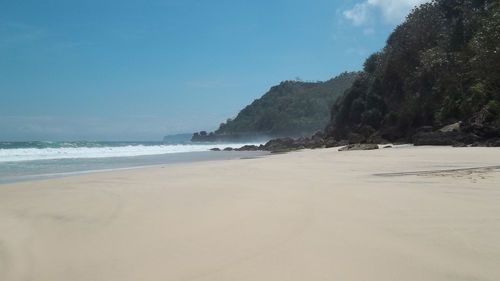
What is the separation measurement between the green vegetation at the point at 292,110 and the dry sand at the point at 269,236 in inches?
2986

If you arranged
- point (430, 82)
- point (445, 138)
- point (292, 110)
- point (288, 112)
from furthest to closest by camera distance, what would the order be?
point (292, 110) < point (288, 112) < point (430, 82) < point (445, 138)

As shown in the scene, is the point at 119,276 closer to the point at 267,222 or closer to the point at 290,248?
the point at 290,248

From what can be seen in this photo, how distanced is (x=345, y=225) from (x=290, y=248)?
0.70 meters

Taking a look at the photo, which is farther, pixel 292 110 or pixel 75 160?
pixel 292 110

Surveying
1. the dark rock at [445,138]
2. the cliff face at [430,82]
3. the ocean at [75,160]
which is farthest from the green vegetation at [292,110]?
the dark rock at [445,138]

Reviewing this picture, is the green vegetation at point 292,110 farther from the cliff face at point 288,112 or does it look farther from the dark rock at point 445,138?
the dark rock at point 445,138

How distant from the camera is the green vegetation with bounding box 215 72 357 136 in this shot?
91.2 metres

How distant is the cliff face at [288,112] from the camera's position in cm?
9125

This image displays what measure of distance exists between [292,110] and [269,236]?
96.6m

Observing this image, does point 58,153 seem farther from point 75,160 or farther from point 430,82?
point 430,82

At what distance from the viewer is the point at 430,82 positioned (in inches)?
1056

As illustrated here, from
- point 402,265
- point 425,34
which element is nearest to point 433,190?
point 402,265

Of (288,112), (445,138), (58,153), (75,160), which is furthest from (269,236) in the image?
(288,112)

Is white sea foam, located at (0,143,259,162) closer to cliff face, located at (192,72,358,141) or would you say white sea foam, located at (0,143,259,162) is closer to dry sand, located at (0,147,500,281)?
dry sand, located at (0,147,500,281)
